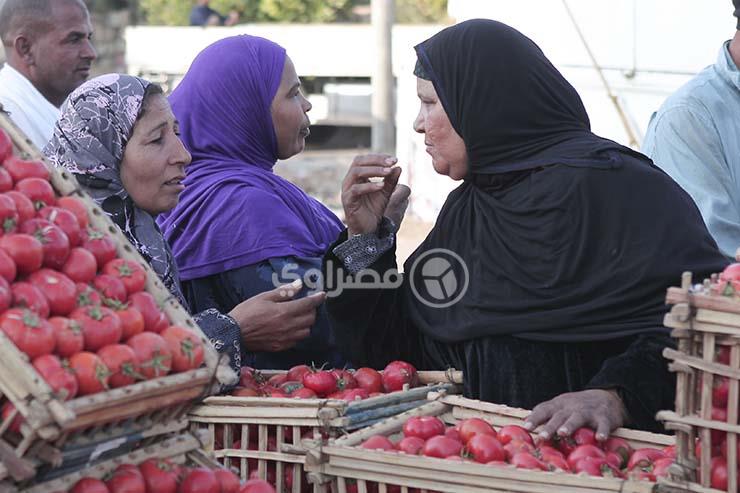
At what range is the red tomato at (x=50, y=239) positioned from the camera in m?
2.10

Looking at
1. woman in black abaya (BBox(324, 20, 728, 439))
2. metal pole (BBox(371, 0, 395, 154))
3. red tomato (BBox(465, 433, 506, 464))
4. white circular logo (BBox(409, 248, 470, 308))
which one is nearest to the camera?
red tomato (BBox(465, 433, 506, 464))

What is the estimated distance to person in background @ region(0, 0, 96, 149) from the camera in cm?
490

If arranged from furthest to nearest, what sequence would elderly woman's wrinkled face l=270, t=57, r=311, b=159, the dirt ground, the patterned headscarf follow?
the dirt ground → elderly woman's wrinkled face l=270, t=57, r=311, b=159 → the patterned headscarf

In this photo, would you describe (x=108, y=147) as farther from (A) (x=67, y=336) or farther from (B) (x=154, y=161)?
(A) (x=67, y=336)

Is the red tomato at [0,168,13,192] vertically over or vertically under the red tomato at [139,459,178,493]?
over

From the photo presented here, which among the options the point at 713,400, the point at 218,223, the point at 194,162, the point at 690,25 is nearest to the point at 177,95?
the point at 194,162

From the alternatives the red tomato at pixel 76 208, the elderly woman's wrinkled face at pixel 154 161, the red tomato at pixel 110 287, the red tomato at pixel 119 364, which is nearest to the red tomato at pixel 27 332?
the red tomato at pixel 119 364

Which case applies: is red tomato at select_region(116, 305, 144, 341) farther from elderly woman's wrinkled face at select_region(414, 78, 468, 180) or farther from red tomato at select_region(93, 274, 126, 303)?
elderly woman's wrinkled face at select_region(414, 78, 468, 180)

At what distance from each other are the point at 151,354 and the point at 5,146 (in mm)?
562

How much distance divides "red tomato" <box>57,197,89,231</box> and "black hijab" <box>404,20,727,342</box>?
1.18m

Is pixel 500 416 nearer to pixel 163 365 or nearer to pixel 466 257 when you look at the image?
pixel 466 257

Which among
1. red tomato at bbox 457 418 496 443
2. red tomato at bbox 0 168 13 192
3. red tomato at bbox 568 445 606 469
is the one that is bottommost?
red tomato at bbox 568 445 606 469

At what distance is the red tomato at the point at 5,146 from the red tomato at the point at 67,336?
1.41 feet

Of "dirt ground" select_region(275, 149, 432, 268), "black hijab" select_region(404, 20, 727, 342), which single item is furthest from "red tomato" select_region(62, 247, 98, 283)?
"dirt ground" select_region(275, 149, 432, 268)
